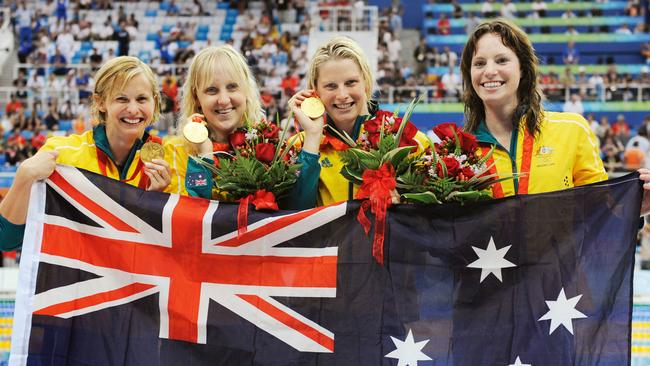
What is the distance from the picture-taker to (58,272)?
3.29 m

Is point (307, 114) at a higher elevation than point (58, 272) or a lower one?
higher

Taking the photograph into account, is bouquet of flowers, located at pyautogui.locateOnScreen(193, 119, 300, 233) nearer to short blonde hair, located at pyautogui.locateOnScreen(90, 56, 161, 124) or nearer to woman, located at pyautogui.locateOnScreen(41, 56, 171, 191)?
woman, located at pyautogui.locateOnScreen(41, 56, 171, 191)

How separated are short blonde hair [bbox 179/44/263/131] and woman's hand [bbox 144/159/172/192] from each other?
1.14ft

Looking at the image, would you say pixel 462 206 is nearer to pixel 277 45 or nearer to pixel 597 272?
pixel 597 272

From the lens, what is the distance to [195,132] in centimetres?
347

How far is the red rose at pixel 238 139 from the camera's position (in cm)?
348

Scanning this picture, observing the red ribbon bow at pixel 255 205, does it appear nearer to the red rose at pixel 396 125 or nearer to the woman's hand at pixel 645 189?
the red rose at pixel 396 125

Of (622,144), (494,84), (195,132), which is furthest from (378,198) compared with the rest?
(622,144)

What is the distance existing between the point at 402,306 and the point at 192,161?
104cm

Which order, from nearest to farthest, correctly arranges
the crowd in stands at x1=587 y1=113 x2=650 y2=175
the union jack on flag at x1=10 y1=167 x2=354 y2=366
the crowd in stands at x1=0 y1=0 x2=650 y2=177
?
the union jack on flag at x1=10 y1=167 x2=354 y2=366, the crowd in stands at x1=587 y1=113 x2=650 y2=175, the crowd in stands at x1=0 y1=0 x2=650 y2=177

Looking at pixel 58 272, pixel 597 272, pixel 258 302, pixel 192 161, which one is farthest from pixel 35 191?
pixel 597 272

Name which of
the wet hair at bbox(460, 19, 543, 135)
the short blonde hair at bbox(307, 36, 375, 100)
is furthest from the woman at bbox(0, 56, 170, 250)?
the wet hair at bbox(460, 19, 543, 135)

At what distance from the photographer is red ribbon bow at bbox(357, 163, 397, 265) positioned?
319 cm

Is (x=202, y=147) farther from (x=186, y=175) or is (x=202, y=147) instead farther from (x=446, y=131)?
(x=446, y=131)
